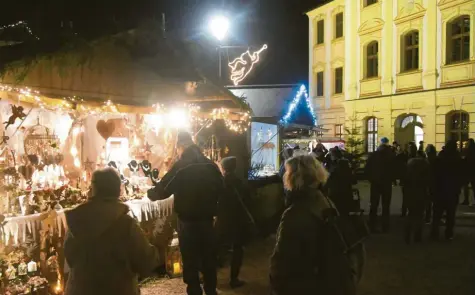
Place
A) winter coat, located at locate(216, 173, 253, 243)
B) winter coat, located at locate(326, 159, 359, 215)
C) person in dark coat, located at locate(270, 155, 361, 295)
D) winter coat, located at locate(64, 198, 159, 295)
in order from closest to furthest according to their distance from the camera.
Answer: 1. person in dark coat, located at locate(270, 155, 361, 295)
2. winter coat, located at locate(64, 198, 159, 295)
3. winter coat, located at locate(216, 173, 253, 243)
4. winter coat, located at locate(326, 159, 359, 215)

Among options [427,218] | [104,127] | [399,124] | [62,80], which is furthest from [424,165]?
[399,124]

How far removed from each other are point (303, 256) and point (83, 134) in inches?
260

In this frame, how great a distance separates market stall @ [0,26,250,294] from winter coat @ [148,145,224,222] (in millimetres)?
1576

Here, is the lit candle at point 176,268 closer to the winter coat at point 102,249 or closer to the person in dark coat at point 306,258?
the winter coat at point 102,249

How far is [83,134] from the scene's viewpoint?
8.45 metres

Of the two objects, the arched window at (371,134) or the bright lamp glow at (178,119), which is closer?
the bright lamp glow at (178,119)

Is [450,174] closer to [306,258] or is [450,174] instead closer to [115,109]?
[115,109]

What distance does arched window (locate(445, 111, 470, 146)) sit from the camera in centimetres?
2064

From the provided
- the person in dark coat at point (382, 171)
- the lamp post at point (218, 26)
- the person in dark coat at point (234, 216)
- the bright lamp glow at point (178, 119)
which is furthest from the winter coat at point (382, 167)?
the lamp post at point (218, 26)

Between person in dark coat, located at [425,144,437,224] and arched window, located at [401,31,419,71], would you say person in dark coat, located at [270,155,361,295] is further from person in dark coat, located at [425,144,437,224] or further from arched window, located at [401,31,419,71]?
arched window, located at [401,31,419,71]

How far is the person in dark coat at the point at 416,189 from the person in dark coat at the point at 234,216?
3.95m

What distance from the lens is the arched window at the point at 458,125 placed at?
20641 millimetres

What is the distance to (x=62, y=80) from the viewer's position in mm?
7117

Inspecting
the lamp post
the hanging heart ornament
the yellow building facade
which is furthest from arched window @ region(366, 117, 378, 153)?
the hanging heart ornament
